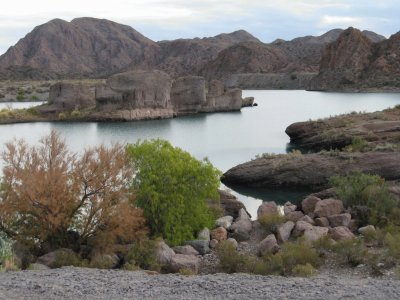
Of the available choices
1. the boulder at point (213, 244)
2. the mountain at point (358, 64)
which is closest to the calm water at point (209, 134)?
the boulder at point (213, 244)

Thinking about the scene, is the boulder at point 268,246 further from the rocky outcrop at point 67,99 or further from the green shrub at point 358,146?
the rocky outcrop at point 67,99

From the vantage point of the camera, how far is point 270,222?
17.9 meters

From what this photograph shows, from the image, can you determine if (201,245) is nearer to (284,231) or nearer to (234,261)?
(234,261)

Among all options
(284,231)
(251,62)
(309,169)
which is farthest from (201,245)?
(251,62)

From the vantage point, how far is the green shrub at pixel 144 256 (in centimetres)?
1375

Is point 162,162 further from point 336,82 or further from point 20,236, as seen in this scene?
point 336,82

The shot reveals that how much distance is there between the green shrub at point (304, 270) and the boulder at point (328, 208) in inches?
228

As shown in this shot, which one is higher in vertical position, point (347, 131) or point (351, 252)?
point (347, 131)

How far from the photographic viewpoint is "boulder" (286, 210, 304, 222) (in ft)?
60.4

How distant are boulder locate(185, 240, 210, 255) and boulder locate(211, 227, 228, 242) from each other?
3.44 feet

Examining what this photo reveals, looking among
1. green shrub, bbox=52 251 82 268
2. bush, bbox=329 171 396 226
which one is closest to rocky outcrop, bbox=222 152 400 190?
bush, bbox=329 171 396 226

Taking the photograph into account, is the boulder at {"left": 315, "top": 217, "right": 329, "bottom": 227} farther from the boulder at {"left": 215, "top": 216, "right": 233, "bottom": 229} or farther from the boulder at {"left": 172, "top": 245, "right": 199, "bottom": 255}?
the boulder at {"left": 172, "top": 245, "right": 199, "bottom": 255}

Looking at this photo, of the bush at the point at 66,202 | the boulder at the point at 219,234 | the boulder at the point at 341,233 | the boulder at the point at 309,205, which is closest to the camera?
the bush at the point at 66,202

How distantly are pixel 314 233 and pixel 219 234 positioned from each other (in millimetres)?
2778
